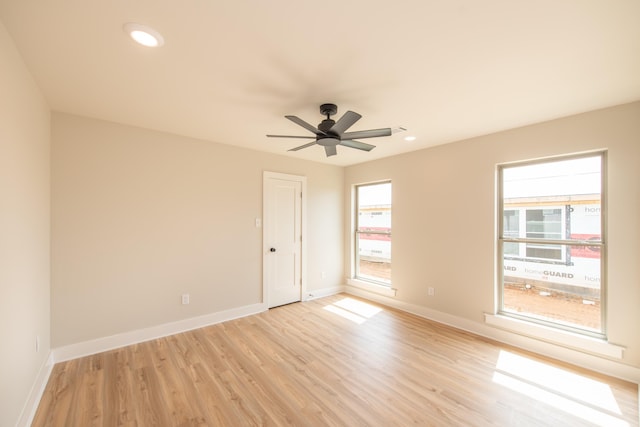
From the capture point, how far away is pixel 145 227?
3.20 meters

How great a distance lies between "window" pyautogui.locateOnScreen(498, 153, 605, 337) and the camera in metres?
2.74

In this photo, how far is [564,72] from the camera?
1989 millimetres

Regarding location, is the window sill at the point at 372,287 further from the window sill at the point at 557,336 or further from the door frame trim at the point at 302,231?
the window sill at the point at 557,336

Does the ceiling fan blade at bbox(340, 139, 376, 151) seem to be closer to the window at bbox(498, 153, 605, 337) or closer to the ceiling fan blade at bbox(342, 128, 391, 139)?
the ceiling fan blade at bbox(342, 128, 391, 139)

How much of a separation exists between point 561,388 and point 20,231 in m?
4.44

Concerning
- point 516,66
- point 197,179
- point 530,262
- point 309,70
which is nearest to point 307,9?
point 309,70

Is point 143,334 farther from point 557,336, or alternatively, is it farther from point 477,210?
point 557,336

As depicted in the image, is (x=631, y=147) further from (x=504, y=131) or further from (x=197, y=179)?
(x=197, y=179)

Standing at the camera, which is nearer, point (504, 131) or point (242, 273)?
point (504, 131)

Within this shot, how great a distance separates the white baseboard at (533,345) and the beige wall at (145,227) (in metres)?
2.62

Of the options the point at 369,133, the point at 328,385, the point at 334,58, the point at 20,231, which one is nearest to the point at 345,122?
the point at 369,133

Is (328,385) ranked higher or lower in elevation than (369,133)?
lower

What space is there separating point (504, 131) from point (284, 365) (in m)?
3.70

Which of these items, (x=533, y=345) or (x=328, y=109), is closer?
(x=328, y=109)
